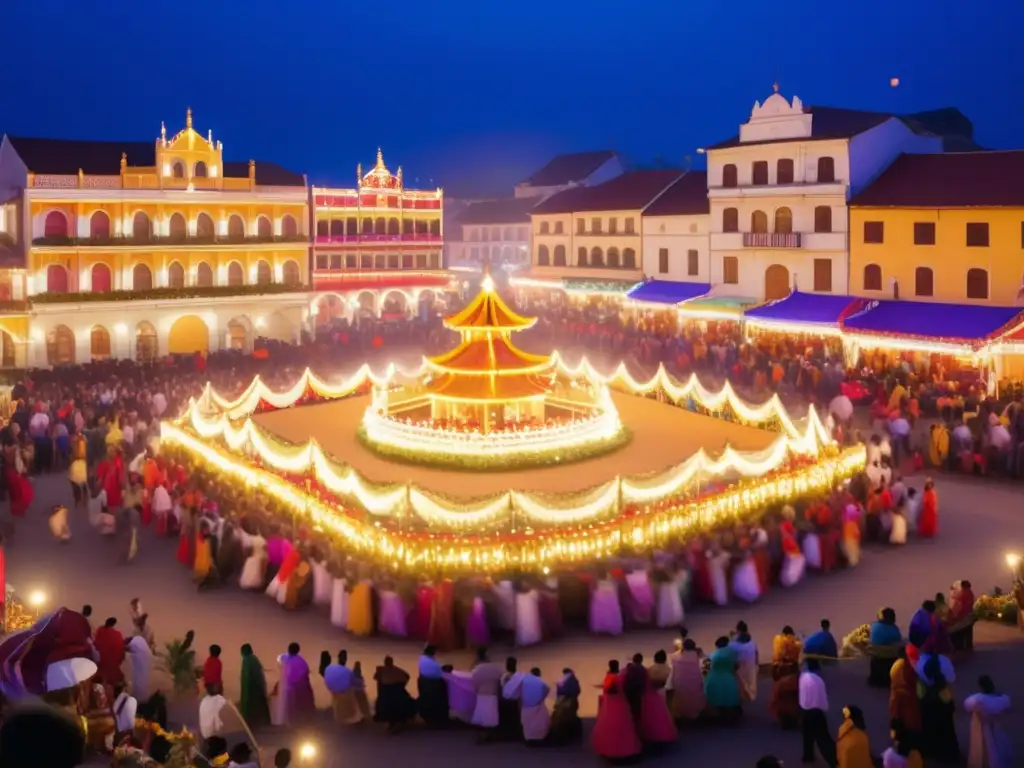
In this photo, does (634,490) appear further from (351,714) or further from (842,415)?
(842,415)

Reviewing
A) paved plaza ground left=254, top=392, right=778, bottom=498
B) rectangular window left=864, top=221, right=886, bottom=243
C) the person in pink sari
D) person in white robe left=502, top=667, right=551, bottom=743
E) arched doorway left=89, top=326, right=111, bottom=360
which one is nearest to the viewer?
person in white robe left=502, top=667, right=551, bottom=743

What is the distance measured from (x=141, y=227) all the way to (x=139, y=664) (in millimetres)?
32916

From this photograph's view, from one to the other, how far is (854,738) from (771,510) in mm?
9450

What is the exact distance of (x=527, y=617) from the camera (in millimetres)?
15312

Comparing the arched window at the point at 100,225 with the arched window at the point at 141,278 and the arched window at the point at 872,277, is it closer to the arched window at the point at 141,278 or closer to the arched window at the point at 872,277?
the arched window at the point at 141,278

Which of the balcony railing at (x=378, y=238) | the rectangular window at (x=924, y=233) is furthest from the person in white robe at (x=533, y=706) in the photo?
the balcony railing at (x=378, y=238)

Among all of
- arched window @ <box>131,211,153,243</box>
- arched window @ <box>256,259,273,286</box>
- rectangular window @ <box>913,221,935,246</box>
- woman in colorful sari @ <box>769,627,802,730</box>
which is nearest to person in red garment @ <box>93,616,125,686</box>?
woman in colorful sari @ <box>769,627,802,730</box>

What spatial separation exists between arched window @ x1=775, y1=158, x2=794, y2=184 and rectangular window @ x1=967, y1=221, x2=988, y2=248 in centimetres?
745

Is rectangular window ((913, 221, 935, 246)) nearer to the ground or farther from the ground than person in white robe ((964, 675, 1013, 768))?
farther from the ground

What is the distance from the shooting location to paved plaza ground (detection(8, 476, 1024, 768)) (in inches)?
479

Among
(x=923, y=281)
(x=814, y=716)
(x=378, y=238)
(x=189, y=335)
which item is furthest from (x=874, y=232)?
(x=814, y=716)

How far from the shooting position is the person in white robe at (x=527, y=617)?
15.3 metres

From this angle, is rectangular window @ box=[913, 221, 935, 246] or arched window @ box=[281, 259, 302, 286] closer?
rectangular window @ box=[913, 221, 935, 246]

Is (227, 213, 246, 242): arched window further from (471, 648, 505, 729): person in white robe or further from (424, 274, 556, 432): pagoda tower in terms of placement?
(471, 648, 505, 729): person in white robe
